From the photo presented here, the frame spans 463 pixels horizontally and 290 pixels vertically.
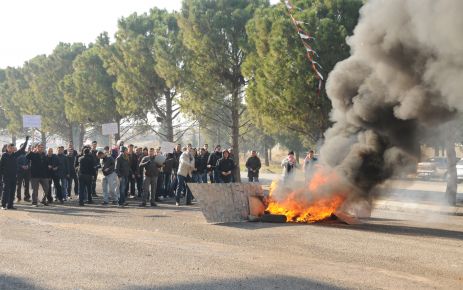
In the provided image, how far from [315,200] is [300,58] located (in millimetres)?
8266

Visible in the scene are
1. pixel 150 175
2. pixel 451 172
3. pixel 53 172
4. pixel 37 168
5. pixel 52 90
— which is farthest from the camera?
pixel 52 90

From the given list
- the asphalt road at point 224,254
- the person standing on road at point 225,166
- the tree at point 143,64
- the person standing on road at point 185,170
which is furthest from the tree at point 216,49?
the asphalt road at point 224,254

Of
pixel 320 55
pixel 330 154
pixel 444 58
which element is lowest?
pixel 330 154

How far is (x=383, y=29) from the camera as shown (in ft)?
33.4

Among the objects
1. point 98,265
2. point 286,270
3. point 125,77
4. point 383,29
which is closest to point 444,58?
point 383,29

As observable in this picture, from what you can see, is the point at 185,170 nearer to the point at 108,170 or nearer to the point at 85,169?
the point at 108,170

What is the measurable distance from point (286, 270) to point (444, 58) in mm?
4441

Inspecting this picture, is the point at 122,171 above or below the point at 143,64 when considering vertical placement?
below

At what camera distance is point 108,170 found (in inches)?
653

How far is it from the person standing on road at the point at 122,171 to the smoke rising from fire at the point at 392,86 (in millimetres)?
6953

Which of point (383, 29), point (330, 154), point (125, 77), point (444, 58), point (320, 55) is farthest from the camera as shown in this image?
point (125, 77)

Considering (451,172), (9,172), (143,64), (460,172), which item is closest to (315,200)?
(451,172)

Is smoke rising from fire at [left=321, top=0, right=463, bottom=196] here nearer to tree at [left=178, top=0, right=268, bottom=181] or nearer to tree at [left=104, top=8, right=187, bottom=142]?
tree at [left=178, top=0, right=268, bottom=181]

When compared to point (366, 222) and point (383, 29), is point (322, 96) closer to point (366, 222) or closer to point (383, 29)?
point (366, 222)
